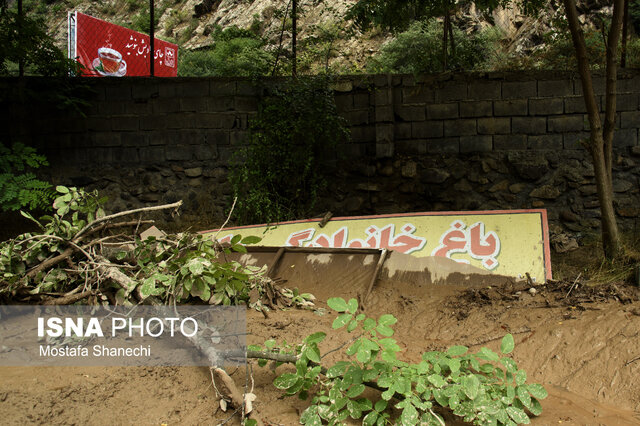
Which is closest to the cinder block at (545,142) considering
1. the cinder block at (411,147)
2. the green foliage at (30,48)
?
the cinder block at (411,147)

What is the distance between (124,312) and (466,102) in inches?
164

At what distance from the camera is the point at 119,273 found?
2.38 m

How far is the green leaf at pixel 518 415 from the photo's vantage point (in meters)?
1.67

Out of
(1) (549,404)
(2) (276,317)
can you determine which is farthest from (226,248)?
(1) (549,404)

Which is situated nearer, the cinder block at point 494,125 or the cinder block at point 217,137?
the cinder block at point 494,125

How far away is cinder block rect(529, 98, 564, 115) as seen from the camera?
4.98 metres

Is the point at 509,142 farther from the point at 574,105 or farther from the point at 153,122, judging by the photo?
the point at 153,122

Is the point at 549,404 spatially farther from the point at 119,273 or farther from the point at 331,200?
the point at 331,200

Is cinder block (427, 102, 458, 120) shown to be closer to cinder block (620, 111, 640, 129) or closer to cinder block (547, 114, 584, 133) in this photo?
cinder block (547, 114, 584, 133)

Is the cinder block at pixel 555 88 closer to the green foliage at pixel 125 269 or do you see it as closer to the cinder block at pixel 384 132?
the cinder block at pixel 384 132

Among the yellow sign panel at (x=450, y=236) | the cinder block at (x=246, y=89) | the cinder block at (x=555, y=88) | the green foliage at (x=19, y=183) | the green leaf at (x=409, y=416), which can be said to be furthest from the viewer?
the cinder block at (x=246, y=89)

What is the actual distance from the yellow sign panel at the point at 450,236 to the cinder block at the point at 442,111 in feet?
4.95

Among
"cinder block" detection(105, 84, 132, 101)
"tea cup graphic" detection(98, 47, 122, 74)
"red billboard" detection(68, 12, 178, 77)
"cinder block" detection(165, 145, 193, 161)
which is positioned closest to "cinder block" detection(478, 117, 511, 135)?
"cinder block" detection(165, 145, 193, 161)

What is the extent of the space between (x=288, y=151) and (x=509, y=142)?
2.40 meters
